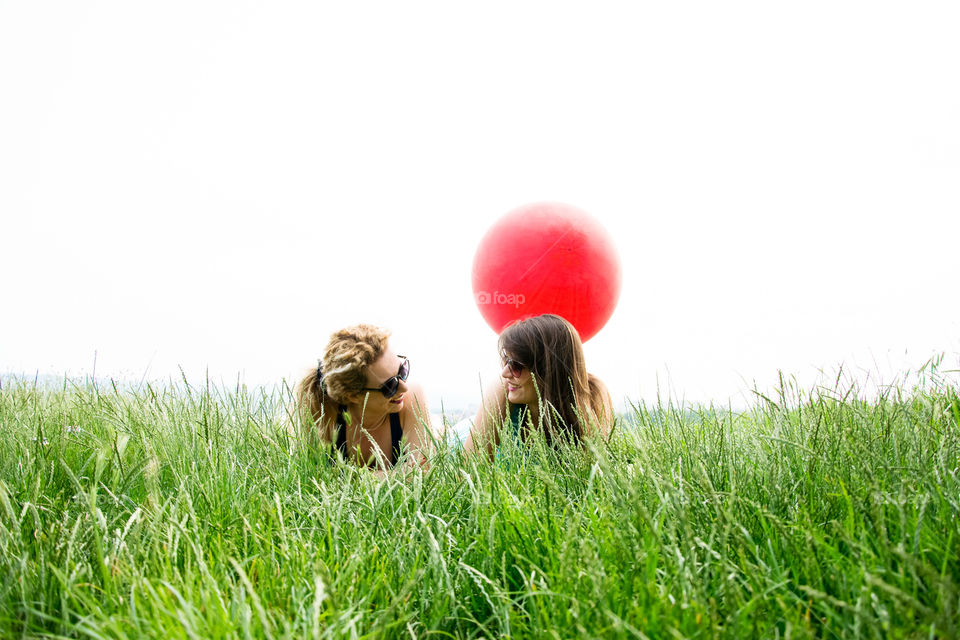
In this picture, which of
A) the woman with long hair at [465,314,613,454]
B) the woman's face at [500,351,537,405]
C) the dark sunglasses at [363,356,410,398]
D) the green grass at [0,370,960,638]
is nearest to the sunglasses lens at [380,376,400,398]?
the dark sunglasses at [363,356,410,398]

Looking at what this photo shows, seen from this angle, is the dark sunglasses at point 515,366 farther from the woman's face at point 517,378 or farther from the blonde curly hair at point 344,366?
the blonde curly hair at point 344,366

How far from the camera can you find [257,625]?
36.6 inches

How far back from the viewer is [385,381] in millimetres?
2943

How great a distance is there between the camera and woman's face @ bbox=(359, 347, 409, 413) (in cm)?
292

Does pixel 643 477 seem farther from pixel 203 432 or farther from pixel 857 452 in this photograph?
pixel 203 432

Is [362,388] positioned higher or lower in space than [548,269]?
lower

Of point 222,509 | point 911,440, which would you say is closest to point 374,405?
point 222,509

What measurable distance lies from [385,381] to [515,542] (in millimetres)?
1816

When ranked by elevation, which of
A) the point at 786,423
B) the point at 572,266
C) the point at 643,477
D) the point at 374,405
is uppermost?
the point at 572,266

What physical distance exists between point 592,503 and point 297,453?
42.8 inches

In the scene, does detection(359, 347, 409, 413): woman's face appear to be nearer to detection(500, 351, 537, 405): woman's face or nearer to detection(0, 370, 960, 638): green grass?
detection(500, 351, 537, 405): woman's face

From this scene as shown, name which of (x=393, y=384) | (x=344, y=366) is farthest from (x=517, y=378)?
(x=344, y=366)

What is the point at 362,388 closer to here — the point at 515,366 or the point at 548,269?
the point at 515,366

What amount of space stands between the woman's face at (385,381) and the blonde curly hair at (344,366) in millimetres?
30
